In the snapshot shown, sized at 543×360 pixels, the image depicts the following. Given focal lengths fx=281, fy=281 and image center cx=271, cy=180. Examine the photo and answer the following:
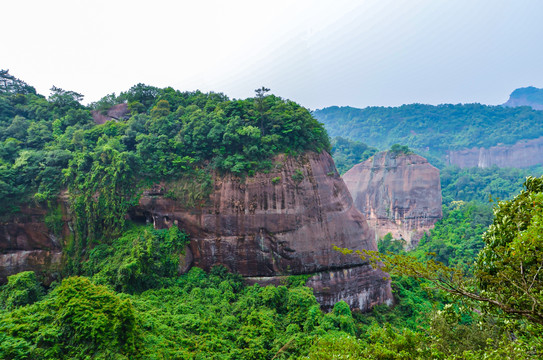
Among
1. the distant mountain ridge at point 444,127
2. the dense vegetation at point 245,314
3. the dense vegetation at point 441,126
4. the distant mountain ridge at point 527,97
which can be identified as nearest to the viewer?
the dense vegetation at point 245,314

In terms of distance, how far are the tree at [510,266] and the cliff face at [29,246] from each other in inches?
764

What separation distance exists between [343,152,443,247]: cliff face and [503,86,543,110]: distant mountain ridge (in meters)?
115

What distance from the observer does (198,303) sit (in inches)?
553

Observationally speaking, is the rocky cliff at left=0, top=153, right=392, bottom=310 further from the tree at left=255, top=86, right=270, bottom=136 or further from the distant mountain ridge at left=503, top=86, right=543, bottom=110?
the distant mountain ridge at left=503, top=86, right=543, bottom=110

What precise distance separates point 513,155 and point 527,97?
88.8 metres

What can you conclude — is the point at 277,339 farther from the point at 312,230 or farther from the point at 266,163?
the point at 266,163

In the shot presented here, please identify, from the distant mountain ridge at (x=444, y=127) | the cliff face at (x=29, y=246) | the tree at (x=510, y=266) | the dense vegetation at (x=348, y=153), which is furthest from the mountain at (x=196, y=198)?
the distant mountain ridge at (x=444, y=127)

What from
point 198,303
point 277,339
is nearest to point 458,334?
point 277,339

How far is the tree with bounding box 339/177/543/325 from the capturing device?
385cm

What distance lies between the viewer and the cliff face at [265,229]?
17500mm

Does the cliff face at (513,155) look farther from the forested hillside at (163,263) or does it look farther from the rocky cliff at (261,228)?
the rocky cliff at (261,228)

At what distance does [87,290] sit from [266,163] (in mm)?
11467

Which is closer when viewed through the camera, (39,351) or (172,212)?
(39,351)

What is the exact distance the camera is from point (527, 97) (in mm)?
117812
